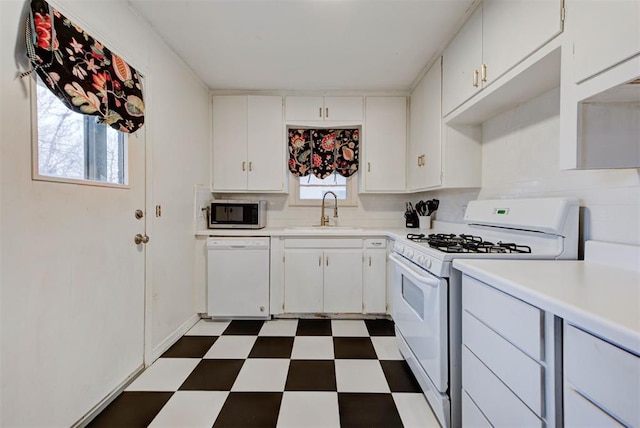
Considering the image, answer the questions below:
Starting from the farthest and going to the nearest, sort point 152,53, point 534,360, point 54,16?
point 152,53 → point 54,16 → point 534,360

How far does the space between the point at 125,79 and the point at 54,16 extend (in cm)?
45

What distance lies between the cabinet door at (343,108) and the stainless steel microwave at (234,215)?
1.20m

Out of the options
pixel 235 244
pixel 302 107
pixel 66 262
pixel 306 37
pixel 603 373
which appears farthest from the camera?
pixel 302 107

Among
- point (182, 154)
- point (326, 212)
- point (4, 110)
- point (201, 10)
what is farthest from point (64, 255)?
point (326, 212)

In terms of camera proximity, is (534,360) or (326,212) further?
(326,212)

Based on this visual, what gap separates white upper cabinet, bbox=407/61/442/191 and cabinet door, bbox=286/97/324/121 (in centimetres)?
95

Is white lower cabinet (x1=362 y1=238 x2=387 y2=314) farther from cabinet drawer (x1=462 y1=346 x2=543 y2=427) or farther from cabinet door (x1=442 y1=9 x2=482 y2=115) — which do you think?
cabinet drawer (x1=462 y1=346 x2=543 y2=427)

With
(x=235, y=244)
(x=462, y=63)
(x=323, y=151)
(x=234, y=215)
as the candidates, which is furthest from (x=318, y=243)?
(x=462, y=63)

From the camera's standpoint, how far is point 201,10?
5.83 ft

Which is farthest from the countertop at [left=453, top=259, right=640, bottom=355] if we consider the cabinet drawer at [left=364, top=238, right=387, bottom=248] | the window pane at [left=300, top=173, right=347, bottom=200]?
the window pane at [left=300, top=173, right=347, bottom=200]

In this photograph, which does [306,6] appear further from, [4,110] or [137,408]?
[137,408]

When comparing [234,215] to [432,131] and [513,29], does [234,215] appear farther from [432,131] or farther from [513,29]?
[513,29]

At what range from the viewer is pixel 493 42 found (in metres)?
1.48

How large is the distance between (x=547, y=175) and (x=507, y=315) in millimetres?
985
